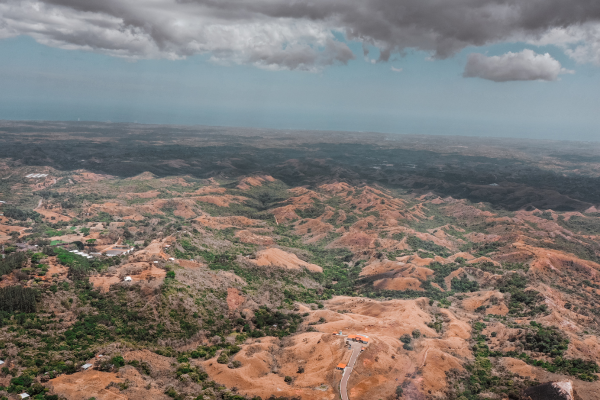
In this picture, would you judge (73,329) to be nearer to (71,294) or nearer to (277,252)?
(71,294)

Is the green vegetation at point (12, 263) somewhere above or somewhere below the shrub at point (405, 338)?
above

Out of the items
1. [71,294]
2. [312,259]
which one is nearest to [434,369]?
[71,294]

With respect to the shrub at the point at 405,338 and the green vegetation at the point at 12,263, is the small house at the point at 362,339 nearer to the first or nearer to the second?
the shrub at the point at 405,338

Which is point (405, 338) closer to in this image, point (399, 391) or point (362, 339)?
point (362, 339)

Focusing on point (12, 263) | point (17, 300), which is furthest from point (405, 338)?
point (12, 263)

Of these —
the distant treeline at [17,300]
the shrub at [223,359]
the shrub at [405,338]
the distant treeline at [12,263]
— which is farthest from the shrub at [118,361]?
the shrub at [405,338]

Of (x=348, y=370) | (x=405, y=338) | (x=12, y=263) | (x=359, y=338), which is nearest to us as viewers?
(x=348, y=370)

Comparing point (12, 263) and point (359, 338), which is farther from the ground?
point (12, 263)
